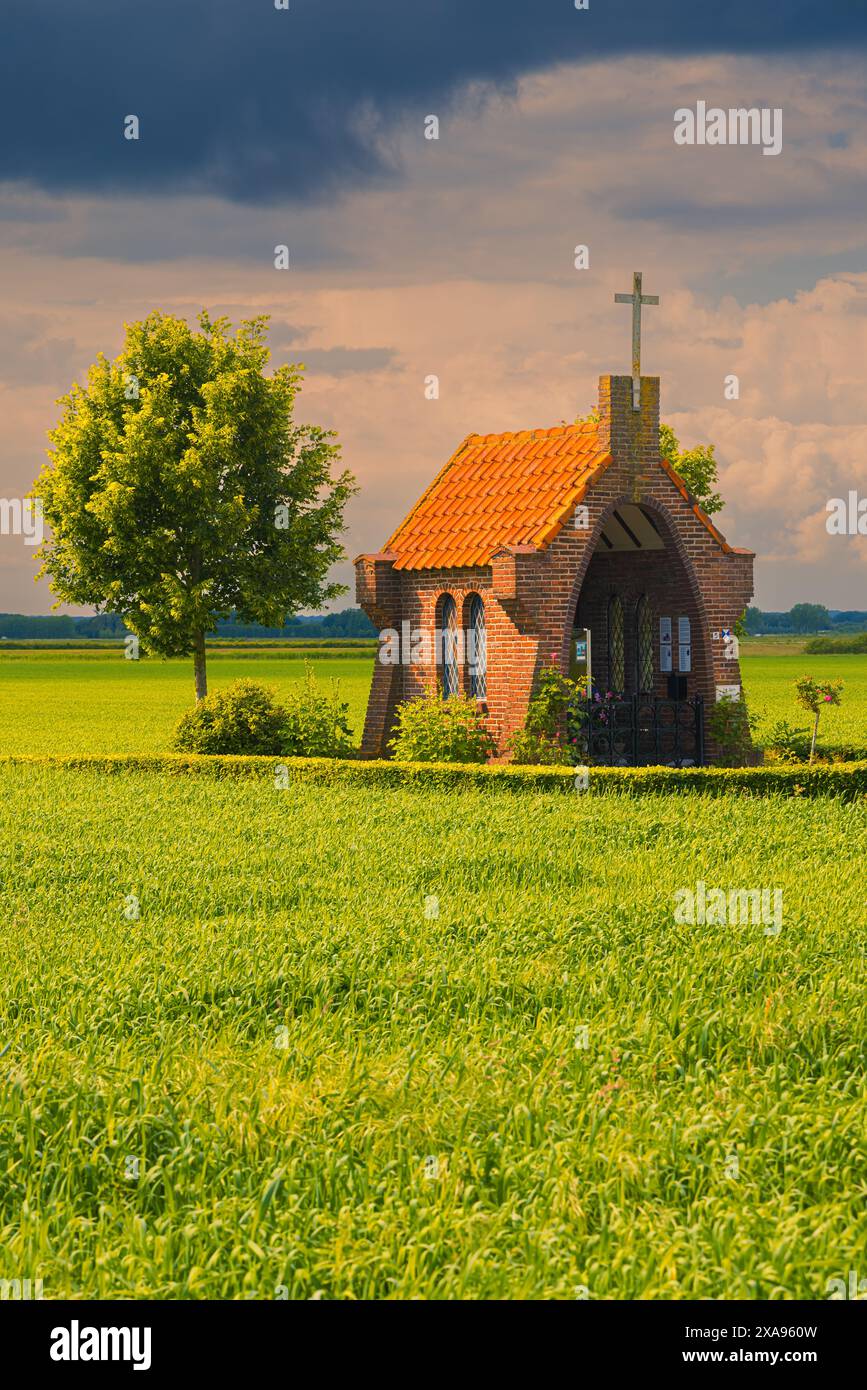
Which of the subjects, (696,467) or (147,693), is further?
(147,693)

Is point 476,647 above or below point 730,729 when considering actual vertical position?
above

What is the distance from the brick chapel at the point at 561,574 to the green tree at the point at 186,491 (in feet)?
17.8

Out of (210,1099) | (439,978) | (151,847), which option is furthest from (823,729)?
(210,1099)

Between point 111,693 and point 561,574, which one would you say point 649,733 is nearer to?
point 561,574

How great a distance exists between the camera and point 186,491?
100ft

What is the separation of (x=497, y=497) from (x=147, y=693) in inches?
1715

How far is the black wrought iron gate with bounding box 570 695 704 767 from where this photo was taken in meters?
24.6

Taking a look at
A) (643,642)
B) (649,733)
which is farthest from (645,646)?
(649,733)

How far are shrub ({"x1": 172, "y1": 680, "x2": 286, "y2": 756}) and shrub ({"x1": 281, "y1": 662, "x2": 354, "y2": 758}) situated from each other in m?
0.21

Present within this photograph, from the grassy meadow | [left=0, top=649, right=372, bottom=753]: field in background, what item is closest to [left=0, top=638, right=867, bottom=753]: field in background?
[left=0, top=649, right=372, bottom=753]: field in background

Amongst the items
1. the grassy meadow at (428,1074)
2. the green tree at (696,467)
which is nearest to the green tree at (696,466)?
the green tree at (696,467)
